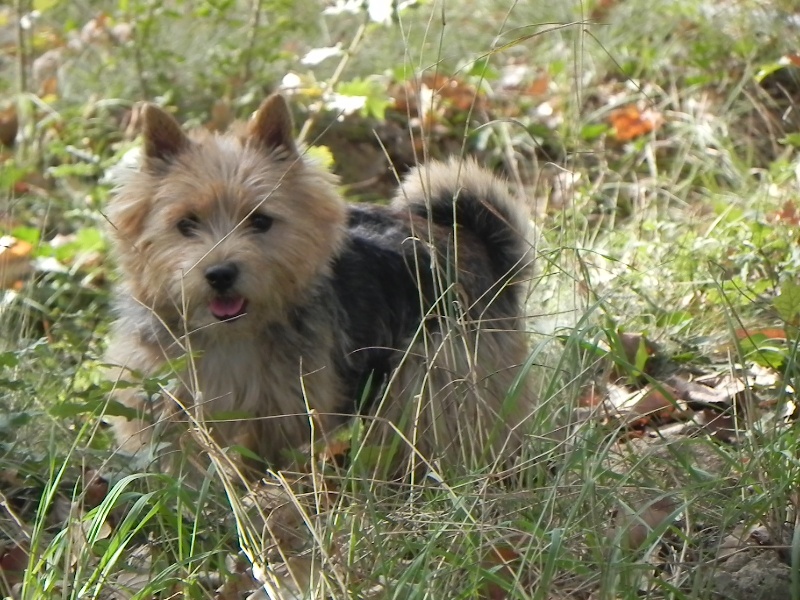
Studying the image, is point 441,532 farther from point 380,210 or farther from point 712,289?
point 712,289

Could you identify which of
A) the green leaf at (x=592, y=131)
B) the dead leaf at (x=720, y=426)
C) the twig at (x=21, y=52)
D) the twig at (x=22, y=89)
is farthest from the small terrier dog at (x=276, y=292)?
the twig at (x=21, y=52)

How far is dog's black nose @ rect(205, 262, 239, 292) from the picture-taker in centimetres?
356

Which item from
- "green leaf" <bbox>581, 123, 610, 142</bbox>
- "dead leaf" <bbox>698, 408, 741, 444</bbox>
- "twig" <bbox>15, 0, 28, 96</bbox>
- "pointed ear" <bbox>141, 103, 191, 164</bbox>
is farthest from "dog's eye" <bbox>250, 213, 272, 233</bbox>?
"twig" <bbox>15, 0, 28, 96</bbox>

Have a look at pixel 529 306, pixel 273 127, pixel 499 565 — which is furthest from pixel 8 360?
pixel 529 306

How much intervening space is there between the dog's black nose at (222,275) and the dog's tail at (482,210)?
2.52ft

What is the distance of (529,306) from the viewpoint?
4.45 m

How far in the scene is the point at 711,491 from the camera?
2.76 m

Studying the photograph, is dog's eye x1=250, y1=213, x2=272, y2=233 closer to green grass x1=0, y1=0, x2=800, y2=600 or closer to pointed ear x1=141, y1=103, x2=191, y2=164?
pointed ear x1=141, y1=103, x2=191, y2=164

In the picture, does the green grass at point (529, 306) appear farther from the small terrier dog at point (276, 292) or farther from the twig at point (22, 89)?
the small terrier dog at point (276, 292)

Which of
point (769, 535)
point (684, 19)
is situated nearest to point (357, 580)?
point (769, 535)

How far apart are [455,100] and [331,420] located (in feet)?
12.2

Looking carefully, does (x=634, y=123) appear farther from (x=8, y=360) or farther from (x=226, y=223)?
(x=8, y=360)

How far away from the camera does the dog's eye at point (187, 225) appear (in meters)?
3.72

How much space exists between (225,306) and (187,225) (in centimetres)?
31
